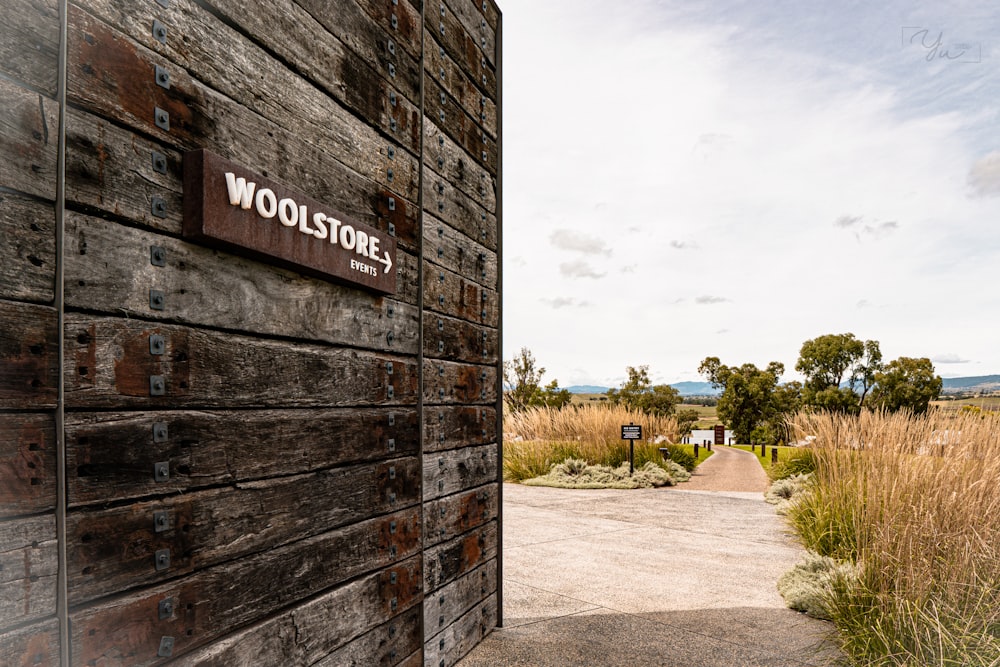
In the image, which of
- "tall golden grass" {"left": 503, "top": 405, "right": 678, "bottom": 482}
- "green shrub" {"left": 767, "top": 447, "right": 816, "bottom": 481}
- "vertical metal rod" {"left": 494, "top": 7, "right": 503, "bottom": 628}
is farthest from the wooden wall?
"tall golden grass" {"left": 503, "top": 405, "right": 678, "bottom": 482}

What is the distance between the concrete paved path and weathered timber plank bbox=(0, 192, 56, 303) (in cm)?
295

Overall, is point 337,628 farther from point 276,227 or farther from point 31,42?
point 31,42

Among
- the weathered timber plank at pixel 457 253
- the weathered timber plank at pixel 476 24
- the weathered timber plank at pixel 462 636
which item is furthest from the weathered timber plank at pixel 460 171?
the weathered timber plank at pixel 462 636

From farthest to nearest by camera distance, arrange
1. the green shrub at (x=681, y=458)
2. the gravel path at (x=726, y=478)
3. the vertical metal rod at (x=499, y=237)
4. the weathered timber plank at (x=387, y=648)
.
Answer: the green shrub at (x=681, y=458) < the gravel path at (x=726, y=478) < the vertical metal rod at (x=499, y=237) < the weathered timber plank at (x=387, y=648)

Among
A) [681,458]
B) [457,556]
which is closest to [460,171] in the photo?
[457,556]

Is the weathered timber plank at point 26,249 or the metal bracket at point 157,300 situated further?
the metal bracket at point 157,300

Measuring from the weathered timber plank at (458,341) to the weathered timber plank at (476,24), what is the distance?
1783 millimetres

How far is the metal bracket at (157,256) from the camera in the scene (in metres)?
1.70

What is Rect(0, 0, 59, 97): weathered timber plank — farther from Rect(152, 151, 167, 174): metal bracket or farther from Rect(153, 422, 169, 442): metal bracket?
Rect(153, 422, 169, 442): metal bracket

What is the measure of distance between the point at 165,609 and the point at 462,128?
2.99 metres

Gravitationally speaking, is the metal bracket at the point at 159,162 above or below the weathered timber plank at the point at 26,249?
above

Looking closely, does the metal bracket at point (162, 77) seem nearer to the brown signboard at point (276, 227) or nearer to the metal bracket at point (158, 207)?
the brown signboard at point (276, 227)

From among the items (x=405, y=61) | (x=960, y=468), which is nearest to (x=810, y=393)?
(x=960, y=468)

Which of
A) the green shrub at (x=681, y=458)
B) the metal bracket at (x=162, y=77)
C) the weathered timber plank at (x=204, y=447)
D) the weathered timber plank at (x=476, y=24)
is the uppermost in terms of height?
the weathered timber plank at (x=476, y=24)
